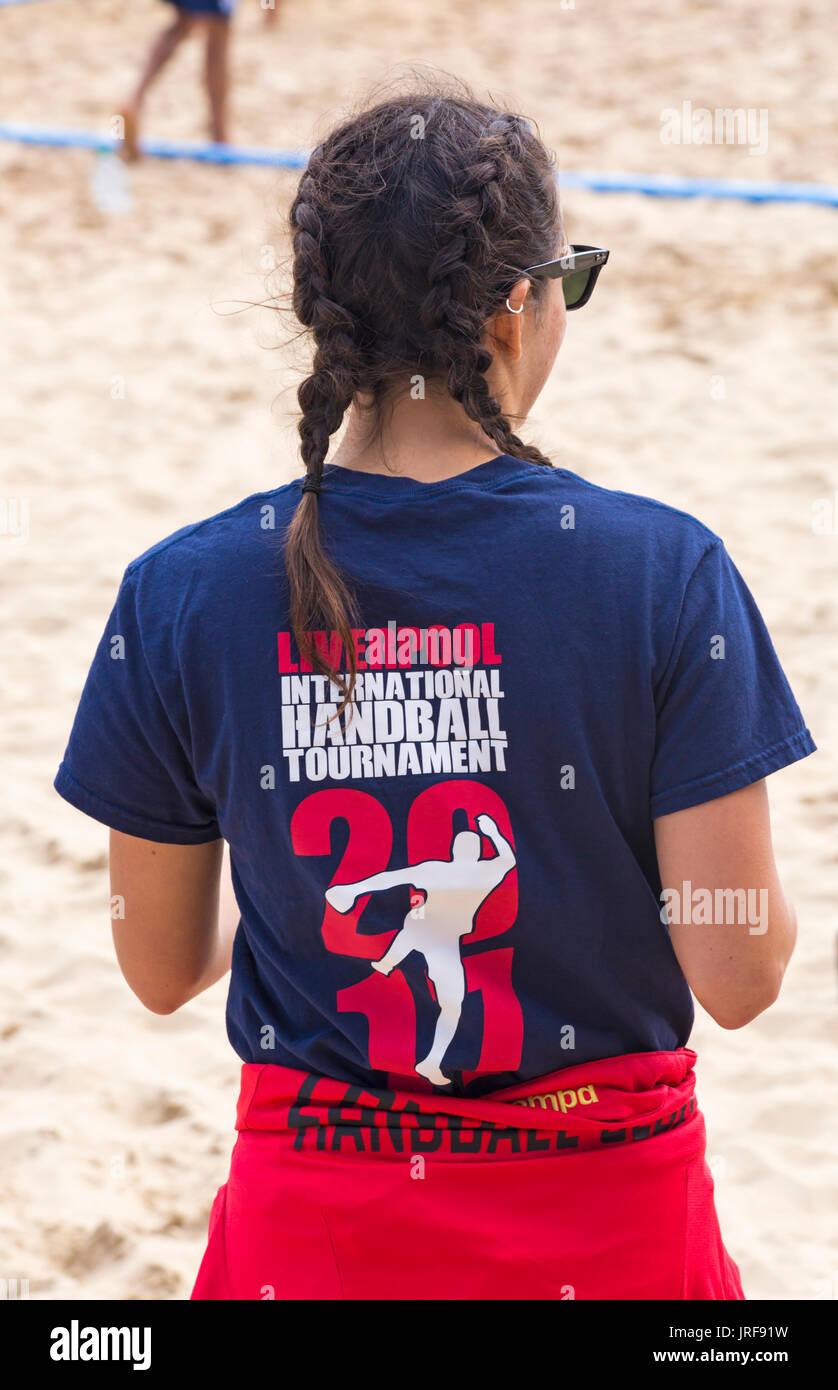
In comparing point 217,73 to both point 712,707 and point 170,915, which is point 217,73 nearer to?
point 170,915

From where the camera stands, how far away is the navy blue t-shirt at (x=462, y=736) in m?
0.90

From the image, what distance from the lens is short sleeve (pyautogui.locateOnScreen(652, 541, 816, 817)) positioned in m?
0.90

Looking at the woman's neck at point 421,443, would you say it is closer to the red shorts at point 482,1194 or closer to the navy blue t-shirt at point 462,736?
the navy blue t-shirt at point 462,736

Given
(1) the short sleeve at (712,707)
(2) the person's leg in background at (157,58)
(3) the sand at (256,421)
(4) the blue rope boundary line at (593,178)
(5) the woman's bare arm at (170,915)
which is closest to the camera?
(1) the short sleeve at (712,707)

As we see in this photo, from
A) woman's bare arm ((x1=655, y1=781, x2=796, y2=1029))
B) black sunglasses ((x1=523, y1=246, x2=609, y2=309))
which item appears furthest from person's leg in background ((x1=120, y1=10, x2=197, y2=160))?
woman's bare arm ((x1=655, y1=781, x2=796, y2=1029))

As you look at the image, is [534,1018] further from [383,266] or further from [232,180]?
[232,180]

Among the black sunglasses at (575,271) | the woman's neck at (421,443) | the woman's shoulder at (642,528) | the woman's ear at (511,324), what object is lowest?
the woman's shoulder at (642,528)

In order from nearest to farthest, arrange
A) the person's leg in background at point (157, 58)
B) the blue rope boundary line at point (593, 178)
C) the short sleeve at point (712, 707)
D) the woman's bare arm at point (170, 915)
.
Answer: the short sleeve at point (712, 707) < the woman's bare arm at point (170, 915) < the blue rope boundary line at point (593, 178) < the person's leg in background at point (157, 58)

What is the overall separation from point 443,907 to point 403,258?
44cm

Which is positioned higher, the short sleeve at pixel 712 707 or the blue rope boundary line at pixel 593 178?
the blue rope boundary line at pixel 593 178

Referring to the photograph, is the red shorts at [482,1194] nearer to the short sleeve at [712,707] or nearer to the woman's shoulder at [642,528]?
the short sleeve at [712,707]

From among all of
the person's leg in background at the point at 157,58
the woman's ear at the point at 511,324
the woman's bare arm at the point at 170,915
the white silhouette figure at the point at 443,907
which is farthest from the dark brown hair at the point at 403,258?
the person's leg in background at the point at 157,58

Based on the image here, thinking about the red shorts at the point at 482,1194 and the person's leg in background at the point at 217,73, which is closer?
the red shorts at the point at 482,1194
